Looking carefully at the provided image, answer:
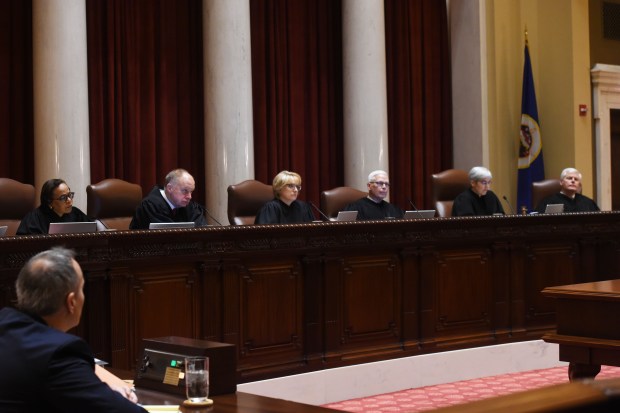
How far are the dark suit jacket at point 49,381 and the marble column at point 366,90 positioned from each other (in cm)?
765

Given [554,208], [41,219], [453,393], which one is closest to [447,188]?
[554,208]

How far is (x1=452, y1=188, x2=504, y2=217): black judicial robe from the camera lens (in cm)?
772

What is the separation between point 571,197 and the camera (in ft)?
27.9

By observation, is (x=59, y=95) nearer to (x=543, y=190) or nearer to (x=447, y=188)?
(x=447, y=188)

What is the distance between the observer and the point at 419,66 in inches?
424

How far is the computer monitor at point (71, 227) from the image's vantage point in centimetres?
491

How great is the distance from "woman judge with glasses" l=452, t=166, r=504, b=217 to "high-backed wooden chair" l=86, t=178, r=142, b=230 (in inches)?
105

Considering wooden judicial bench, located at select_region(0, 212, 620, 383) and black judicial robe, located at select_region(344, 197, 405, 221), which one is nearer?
wooden judicial bench, located at select_region(0, 212, 620, 383)

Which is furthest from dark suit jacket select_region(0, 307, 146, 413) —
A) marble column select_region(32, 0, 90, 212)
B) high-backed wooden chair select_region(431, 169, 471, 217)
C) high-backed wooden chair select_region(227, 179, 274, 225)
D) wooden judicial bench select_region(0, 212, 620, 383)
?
high-backed wooden chair select_region(431, 169, 471, 217)

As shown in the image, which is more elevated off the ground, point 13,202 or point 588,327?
point 13,202

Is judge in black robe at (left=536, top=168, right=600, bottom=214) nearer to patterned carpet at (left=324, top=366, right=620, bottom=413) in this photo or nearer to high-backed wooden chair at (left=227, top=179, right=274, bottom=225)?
patterned carpet at (left=324, top=366, right=620, bottom=413)

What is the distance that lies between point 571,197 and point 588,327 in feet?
14.3

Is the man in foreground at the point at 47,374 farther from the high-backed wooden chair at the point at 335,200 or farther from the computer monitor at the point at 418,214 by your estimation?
the high-backed wooden chair at the point at 335,200

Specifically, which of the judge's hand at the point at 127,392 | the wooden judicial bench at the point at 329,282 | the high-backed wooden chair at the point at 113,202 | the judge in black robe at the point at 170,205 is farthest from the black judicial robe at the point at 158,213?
the judge's hand at the point at 127,392
